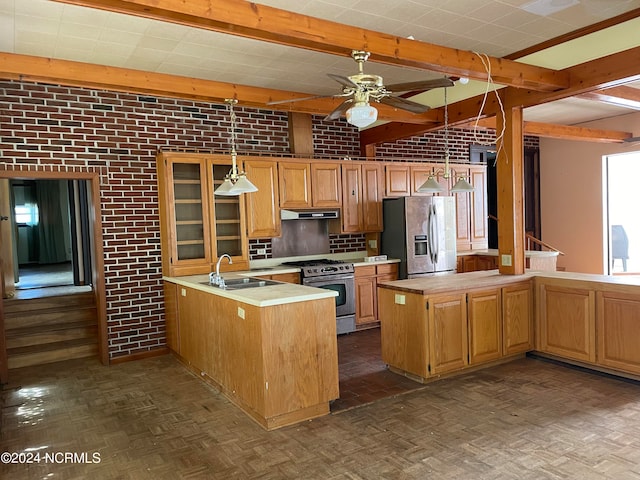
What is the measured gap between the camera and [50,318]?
556 cm

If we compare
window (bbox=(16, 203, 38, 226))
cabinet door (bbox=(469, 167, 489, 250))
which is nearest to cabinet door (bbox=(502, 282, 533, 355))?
cabinet door (bbox=(469, 167, 489, 250))

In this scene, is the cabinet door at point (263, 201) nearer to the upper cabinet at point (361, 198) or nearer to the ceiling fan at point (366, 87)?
the upper cabinet at point (361, 198)

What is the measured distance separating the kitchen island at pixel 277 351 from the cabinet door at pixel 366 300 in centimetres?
236

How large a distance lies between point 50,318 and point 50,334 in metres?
0.26

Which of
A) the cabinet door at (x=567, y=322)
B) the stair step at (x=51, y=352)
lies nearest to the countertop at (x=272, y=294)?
the stair step at (x=51, y=352)

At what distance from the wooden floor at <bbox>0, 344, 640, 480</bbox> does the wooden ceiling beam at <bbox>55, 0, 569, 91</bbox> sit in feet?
8.43

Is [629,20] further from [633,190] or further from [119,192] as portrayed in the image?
[633,190]

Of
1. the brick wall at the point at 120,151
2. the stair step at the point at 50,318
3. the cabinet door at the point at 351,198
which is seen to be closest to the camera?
the brick wall at the point at 120,151

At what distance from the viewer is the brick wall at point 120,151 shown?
469cm

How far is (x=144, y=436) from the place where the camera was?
331 centimetres

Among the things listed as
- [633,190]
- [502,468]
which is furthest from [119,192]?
[633,190]

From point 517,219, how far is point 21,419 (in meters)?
4.79

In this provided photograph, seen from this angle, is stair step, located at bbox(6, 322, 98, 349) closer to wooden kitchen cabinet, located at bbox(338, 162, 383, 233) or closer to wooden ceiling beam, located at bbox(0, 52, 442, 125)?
wooden ceiling beam, located at bbox(0, 52, 442, 125)

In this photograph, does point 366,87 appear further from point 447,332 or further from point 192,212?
point 192,212
